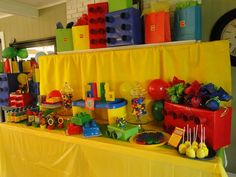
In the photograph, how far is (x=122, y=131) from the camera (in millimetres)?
1636

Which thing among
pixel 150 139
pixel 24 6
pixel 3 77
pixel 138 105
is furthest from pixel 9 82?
pixel 150 139

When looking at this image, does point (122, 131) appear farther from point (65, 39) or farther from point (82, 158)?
point (65, 39)

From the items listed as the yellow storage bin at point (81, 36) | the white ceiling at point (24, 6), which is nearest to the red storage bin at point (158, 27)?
the yellow storage bin at point (81, 36)

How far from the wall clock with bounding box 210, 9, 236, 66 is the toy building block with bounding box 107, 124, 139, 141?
1.20m

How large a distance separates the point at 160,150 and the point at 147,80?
0.75 meters

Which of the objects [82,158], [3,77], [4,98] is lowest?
[82,158]

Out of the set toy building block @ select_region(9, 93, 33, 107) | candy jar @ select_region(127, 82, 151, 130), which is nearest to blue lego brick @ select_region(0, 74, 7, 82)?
toy building block @ select_region(9, 93, 33, 107)

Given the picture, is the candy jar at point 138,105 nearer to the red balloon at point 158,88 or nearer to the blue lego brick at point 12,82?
the red balloon at point 158,88

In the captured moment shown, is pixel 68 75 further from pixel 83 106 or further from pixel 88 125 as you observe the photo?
pixel 88 125

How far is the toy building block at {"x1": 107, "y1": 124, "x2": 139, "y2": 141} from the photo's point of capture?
163 cm

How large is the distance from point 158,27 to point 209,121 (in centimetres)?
95

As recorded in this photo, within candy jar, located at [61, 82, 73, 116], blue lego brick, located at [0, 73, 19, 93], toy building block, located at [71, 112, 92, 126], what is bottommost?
toy building block, located at [71, 112, 92, 126]

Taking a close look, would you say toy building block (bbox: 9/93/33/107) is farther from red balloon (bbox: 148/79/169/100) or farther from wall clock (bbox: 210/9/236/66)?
wall clock (bbox: 210/9/236/66)

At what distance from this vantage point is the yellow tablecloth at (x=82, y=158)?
4.20ft
